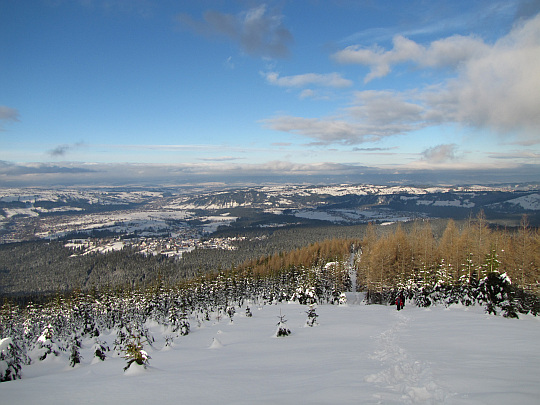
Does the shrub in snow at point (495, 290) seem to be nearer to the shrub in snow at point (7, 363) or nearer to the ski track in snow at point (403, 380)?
the ski track in snow at point (403, 380)

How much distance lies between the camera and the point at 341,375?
9.78m

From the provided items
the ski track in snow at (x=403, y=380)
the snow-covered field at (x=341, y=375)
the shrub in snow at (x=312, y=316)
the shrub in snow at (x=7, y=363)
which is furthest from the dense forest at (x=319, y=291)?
the ski track in snow at (x=403, y=380)

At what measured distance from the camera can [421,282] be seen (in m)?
42.8

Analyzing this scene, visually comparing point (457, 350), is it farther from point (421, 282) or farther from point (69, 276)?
point (69, 276)

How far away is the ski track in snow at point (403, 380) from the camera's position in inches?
292

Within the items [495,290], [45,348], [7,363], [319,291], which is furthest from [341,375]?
[319,291]

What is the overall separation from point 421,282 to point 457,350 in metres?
33.7

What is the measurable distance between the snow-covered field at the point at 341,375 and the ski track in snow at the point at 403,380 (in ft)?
0.09

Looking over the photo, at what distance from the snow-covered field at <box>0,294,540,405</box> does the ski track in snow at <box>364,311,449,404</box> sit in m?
0.03

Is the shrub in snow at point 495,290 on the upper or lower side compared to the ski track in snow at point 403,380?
lower

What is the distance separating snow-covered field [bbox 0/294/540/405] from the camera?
7699mm

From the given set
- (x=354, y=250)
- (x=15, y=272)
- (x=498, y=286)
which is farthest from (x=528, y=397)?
(x=15, y=272)

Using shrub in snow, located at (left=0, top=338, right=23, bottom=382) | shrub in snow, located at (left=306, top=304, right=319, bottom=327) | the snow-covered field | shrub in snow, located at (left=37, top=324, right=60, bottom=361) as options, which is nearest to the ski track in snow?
the snow-covered field

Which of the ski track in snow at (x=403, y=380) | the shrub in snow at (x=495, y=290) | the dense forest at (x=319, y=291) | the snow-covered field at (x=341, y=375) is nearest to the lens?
the ski track in snow at (x=403, y=380)
